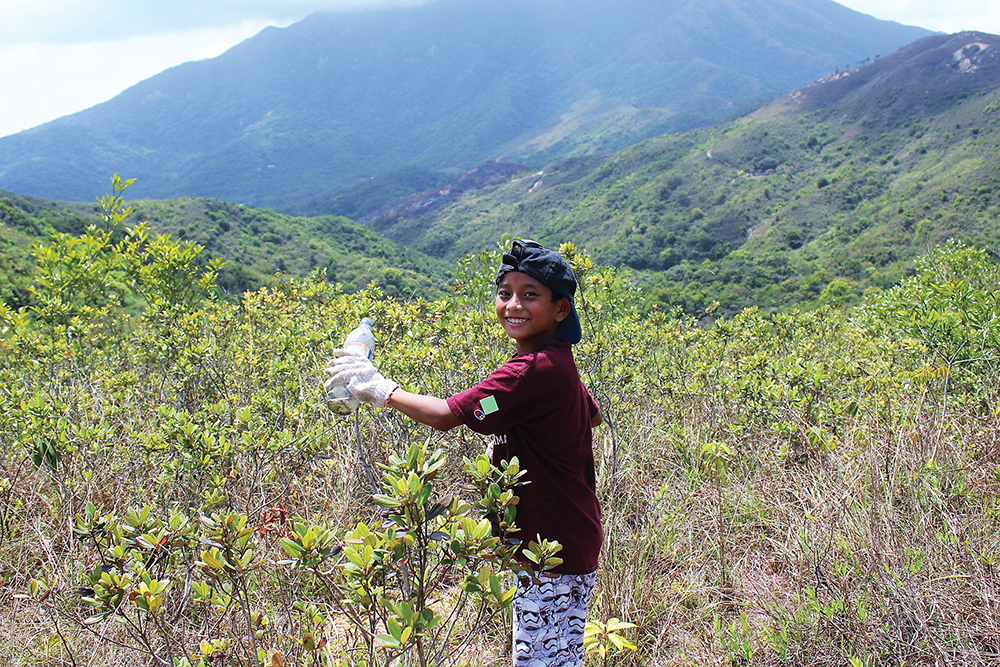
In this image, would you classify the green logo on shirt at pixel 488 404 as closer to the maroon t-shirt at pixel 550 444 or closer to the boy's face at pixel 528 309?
the maroon t-shirt at pixel 550 444

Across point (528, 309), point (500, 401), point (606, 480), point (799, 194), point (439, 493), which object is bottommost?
point (799, 194)

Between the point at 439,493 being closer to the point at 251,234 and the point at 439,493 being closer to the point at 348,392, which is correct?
the point at 348,392

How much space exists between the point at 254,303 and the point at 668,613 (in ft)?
18.1

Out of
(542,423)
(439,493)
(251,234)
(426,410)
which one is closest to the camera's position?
(426,410)

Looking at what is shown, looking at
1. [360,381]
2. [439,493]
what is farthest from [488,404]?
[439,493]

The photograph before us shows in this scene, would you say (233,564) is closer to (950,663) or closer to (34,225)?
(950,663)

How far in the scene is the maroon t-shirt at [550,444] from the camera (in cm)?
183

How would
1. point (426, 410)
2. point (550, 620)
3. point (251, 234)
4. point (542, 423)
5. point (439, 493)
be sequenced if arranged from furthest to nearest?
1. point (251, 234)
2. point (439, 493)
3. point (550, 620)
4. point (542, 423)
5. point (426, 410)

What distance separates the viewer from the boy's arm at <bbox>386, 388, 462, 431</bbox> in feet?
5.74

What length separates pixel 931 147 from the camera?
66.8 m

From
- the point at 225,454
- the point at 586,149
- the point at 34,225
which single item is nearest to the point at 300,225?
the point at 34,225

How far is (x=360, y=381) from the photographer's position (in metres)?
1.78

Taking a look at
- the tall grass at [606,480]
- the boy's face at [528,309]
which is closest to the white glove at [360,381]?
the tall grass at [606,480]

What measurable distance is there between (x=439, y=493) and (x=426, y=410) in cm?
202
